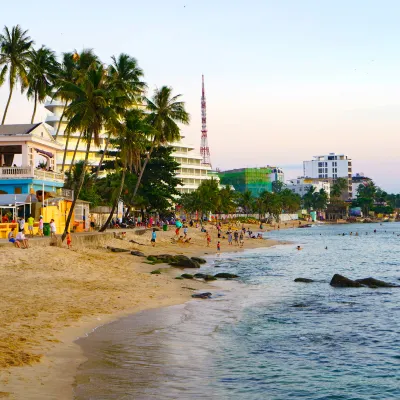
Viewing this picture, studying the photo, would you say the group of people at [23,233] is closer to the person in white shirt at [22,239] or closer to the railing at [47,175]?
the person in white shirt at [22,239]

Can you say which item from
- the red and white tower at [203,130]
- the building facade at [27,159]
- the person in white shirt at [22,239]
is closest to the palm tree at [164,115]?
the building facade at [27,159]

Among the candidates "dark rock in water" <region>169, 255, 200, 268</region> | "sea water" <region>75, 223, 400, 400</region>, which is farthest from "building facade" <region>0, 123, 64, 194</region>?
"sea water" <region>75, 223, 400, 400</region>

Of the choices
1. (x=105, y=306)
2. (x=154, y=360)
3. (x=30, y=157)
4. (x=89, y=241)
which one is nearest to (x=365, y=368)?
(x=154, y=360)

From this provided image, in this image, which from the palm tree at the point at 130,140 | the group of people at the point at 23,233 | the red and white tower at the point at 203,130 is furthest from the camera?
the red and white tower at the point at 203,130

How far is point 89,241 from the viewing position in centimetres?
4009

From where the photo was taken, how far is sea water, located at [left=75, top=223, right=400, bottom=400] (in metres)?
11.3

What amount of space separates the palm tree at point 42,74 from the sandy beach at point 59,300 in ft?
82.2

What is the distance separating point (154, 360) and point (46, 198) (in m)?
32.5

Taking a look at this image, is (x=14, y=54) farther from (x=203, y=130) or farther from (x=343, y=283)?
(x=203, y=130)

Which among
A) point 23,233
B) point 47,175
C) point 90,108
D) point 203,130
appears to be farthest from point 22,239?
point 203,130

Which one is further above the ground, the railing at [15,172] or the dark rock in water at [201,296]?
the railing at [15,172]

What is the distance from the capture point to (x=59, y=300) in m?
19.0

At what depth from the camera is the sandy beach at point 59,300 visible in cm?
1081

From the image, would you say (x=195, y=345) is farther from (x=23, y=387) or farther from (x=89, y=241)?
(x=89, y=241)
